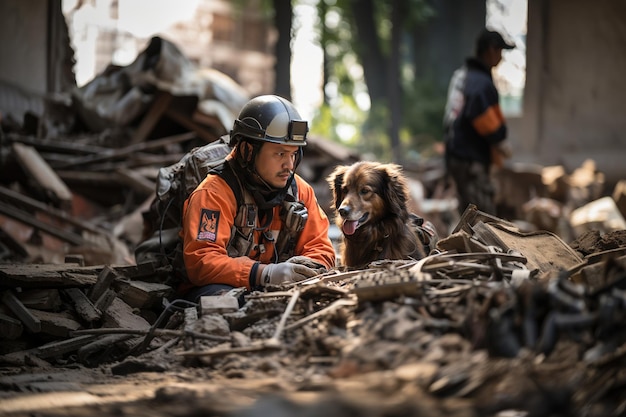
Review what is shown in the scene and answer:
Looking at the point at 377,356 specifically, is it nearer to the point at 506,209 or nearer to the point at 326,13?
the point at 506,209

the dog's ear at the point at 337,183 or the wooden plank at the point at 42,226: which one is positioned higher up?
the dog's ear at the point at 337,183

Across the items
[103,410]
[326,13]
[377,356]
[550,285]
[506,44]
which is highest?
[326,13]

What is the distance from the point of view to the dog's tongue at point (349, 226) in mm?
6227

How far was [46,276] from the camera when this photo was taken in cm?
558

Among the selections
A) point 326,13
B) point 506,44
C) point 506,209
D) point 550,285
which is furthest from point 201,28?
point 550,285

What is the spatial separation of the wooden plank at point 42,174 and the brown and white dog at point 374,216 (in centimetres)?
446

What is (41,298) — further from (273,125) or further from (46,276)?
(273,125)

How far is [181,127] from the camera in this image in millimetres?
12508

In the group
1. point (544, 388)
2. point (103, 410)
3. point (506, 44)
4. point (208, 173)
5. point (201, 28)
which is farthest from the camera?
point (201, 28)

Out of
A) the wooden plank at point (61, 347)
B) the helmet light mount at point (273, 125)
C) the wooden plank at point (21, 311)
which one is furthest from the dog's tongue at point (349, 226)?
the wooden plank at point (21, 311)

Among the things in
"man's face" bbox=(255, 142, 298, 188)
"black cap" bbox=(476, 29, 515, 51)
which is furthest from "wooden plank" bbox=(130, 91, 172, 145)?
"man's face" bbox=(255, 142, 298, 188)

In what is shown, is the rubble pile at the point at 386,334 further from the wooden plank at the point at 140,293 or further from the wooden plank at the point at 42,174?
the wooden plank at the point at 42,174

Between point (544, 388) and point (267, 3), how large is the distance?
26.7 meters

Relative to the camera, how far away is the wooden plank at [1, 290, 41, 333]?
17.2ft
